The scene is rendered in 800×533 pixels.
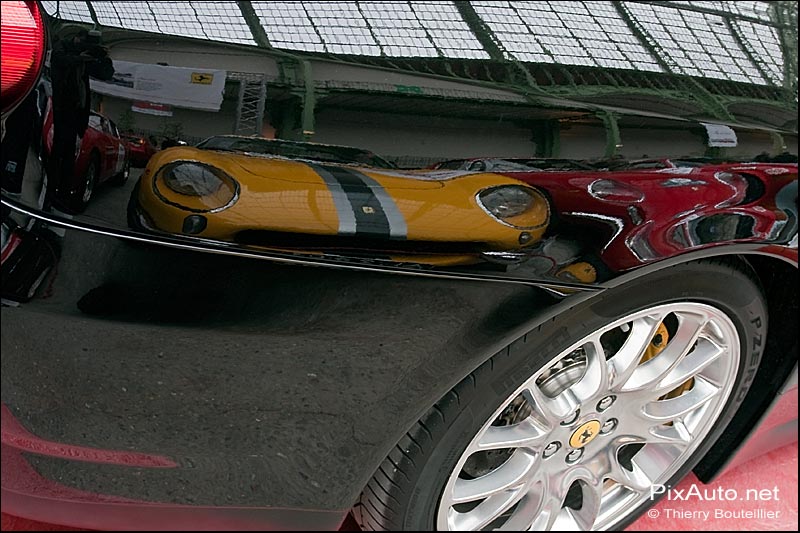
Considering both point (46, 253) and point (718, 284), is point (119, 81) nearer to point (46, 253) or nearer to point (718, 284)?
point (46, 253)

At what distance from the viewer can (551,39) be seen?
1146 millimetres

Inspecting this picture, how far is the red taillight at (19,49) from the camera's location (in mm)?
940

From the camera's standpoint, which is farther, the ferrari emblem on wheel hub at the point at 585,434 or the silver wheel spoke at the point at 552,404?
the ferrari emblem on wheel hub at the point at 585,434

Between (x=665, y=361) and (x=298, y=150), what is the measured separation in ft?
3.64

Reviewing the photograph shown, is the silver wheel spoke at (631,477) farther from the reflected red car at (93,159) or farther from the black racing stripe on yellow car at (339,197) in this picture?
the reflected red car at (93,159)

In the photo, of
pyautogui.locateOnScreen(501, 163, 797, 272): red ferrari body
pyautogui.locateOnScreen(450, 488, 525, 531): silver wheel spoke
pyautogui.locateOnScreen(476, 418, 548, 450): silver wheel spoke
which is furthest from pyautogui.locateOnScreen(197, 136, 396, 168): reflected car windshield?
pyautogui.locateOnScreen(450, 488, 525, 531): silver wheel spoke

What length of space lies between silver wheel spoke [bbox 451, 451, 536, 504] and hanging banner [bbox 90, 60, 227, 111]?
1.06 meters

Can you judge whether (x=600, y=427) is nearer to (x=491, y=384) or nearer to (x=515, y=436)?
(x=515, y=436)

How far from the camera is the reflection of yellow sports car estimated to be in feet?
3.24

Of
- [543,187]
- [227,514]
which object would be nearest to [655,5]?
[543,187]

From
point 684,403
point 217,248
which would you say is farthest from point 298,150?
point 684,403

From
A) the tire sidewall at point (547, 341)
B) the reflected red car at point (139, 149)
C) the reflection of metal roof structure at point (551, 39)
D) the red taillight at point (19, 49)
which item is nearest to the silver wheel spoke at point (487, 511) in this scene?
the tire sidewall at point (547, 341)

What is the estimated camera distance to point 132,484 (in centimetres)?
128

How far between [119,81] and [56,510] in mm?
935
